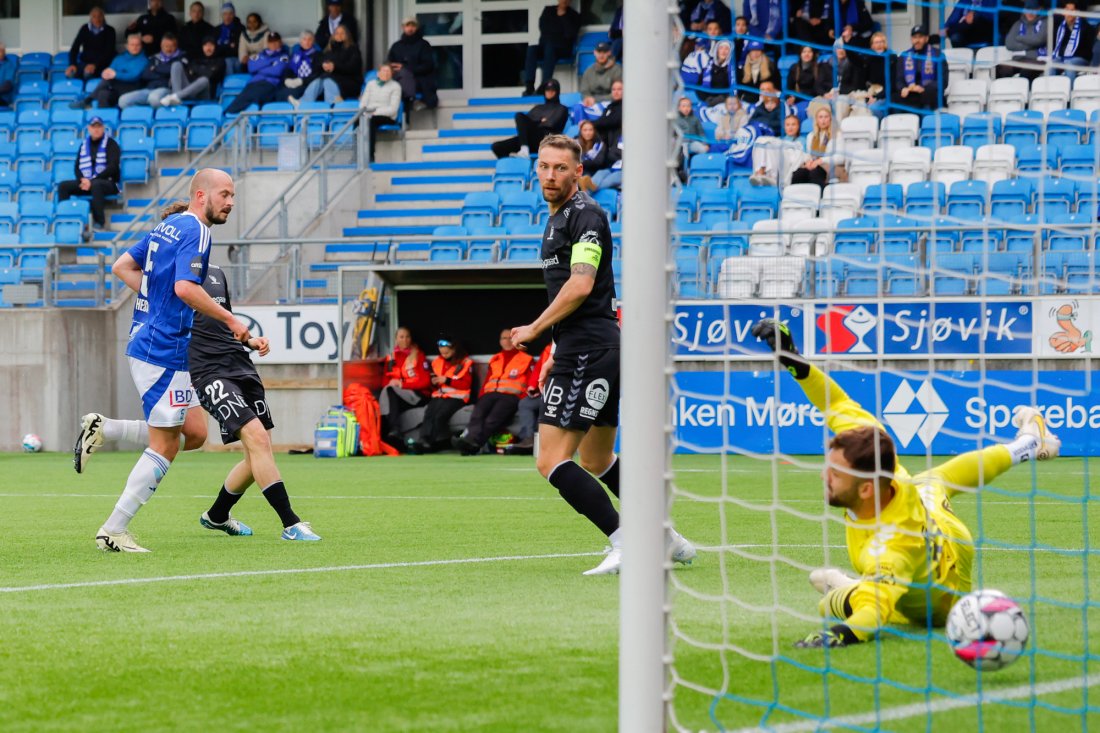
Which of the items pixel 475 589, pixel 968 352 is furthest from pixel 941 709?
pixel 968 352

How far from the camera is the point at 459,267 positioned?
59.8ft

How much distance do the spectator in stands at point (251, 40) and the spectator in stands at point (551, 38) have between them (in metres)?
4.76

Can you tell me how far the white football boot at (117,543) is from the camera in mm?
7797

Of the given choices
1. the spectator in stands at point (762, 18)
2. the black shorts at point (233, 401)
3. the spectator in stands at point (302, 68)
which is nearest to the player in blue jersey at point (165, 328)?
the black shorts at point (233, 401)

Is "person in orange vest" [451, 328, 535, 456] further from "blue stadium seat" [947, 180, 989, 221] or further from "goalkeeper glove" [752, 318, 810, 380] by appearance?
"goalkeeper glove" [752, 318, 810, 380]

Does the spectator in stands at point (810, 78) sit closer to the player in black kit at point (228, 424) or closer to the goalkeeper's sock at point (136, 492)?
the player in black kit at point (228, 424)

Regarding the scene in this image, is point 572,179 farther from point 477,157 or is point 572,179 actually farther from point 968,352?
point 477,157

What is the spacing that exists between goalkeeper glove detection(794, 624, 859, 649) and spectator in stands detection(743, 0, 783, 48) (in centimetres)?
661

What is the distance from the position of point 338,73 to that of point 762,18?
11994 mm

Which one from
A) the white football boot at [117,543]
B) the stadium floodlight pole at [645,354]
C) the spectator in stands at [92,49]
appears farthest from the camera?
the spectator in stands at [92,49]

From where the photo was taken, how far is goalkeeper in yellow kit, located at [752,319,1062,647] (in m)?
4.75

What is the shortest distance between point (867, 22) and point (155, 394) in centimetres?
1187

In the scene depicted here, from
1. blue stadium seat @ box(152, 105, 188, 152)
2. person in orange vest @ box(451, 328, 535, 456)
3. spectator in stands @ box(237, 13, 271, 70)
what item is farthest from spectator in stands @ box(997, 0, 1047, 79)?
spectator in stands @ box(237, 13, 271, 70)

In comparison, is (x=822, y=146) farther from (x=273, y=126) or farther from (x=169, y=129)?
(x=169, y=129)
